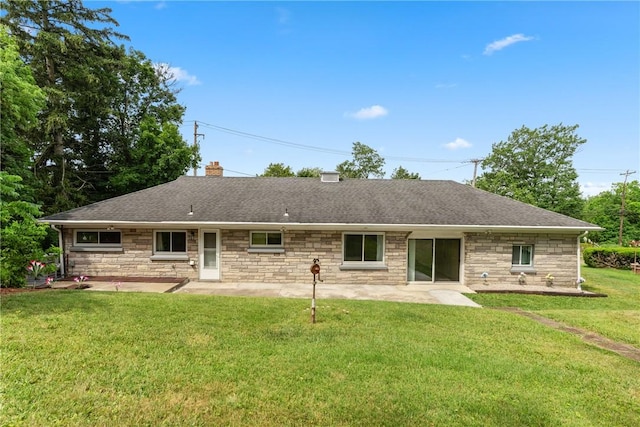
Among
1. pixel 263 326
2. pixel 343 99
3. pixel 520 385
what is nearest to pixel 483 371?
pixel 520 385

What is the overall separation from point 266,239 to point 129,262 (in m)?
5.30

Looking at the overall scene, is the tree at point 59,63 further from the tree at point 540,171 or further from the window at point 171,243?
the tree at point 540,171

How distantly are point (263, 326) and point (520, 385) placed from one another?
4.51 meters

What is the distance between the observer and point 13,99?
10.2m

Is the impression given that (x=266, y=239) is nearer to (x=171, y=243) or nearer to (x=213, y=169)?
(x=171, y=243)

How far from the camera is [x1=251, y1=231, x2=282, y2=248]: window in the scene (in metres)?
12.2

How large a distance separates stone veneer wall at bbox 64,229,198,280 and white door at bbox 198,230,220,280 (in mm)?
255

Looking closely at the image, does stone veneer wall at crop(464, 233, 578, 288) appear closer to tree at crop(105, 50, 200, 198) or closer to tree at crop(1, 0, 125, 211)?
tree at crop(105, 50, 200, 198)

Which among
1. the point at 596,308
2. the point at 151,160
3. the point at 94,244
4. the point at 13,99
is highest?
the point at 13,99

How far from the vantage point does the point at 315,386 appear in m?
4.16

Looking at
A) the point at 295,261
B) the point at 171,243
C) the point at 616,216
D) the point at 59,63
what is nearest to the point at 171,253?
the point at 171,243

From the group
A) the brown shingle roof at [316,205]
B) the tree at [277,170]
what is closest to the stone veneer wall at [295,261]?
the brown shingle roof at [316,205]

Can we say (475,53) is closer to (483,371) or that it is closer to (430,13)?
(430,13)

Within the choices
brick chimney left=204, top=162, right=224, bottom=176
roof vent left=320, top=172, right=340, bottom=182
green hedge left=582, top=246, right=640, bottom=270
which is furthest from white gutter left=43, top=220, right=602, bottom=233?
green hedge left=582, top=246, right=640, bottom=270
